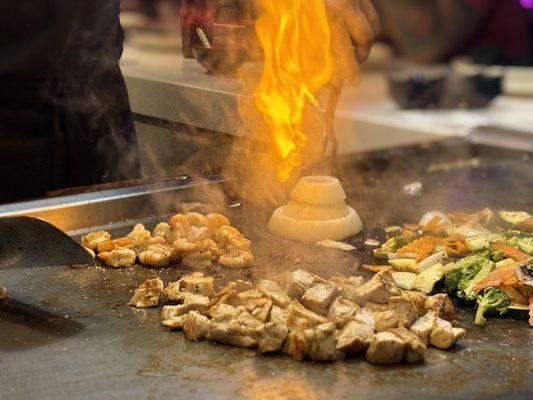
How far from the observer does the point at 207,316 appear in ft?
7.82

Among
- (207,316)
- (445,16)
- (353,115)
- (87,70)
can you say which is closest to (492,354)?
(207,316)

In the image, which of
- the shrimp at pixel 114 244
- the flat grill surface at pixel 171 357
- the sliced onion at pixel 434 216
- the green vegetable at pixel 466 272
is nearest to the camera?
the flat grill surface at pixel 171 357

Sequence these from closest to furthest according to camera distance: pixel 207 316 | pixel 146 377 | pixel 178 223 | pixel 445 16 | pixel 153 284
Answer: pixel 146 377 → pixel 207 316 → pixel 153 284 → pixel 178 223 → pixel 445 16

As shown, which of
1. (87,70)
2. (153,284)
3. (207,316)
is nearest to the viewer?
(207,316)

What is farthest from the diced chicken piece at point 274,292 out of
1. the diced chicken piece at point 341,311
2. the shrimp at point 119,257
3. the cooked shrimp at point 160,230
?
the cooked shrimp at point 160,230

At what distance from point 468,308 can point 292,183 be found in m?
1.17

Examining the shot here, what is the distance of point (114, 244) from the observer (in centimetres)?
291

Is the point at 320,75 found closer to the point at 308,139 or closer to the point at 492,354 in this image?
the point at 308,139

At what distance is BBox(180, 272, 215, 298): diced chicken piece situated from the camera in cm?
254

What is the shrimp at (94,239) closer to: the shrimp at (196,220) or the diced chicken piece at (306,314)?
the shrimp at (196,220)

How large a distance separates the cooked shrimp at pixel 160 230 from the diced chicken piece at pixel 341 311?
90 centimetres

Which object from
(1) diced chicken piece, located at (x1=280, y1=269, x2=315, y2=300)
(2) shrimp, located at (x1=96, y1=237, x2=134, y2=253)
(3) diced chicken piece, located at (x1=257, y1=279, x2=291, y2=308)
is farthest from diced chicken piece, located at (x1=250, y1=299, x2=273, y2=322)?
(2) shrimp, located at (x1=96, y1=237, x2=134, y2=253)

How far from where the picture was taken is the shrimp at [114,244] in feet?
9.49

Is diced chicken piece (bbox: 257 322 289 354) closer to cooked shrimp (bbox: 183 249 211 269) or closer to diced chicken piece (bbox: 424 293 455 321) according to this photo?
diced chicken piece (bbox: 424 293 455 321)
